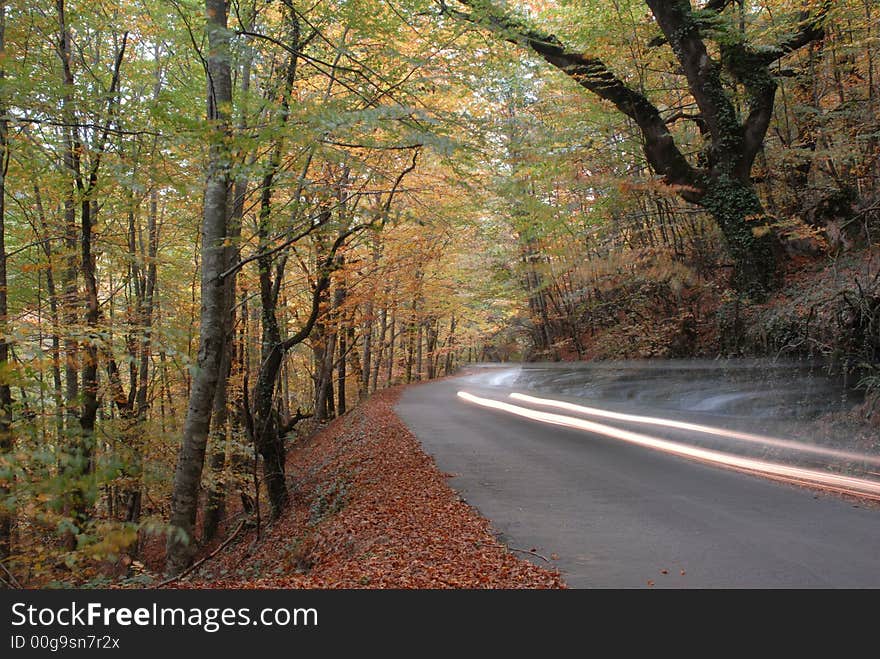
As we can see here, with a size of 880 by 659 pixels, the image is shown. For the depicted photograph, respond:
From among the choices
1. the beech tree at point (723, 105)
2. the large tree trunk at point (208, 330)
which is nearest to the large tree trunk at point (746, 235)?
the beech tree at point (723, 105)

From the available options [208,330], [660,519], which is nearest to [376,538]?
[660,519]

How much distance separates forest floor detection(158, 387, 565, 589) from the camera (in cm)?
460

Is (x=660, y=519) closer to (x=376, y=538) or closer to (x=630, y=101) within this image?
(x=376, y=538)

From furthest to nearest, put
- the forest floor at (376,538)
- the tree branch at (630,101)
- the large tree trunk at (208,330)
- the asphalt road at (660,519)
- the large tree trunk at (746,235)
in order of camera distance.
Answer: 1. the tree branch at (630,101)
2. the large tree trunk at (746,235)
3. the large tree trunk at (208,330)
4. the forest floor at (376,538)
5. the asphalt road at (660,519)

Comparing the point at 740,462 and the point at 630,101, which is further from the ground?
the point at 630,101

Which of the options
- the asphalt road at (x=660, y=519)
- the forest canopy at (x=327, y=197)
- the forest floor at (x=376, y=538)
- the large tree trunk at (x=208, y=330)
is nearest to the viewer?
the asphalt road at (x=660, y=519)

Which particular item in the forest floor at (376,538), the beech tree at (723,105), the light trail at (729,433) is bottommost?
the forest floor at (376,538)

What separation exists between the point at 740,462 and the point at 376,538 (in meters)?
5.60

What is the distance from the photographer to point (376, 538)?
6008 mm

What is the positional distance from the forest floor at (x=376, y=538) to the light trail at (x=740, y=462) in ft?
13.2

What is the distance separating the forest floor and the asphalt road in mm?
350

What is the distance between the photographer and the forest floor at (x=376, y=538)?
4602 mm

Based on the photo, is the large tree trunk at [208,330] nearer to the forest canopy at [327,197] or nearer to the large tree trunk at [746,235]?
the forest canopy at [327,197]

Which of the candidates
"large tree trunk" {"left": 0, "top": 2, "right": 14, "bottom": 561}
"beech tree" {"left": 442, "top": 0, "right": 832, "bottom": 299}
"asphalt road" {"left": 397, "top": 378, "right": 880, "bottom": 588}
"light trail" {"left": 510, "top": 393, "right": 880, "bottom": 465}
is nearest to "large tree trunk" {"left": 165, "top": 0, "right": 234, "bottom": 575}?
"large tree trunk" {"left": 0, "top": 2, "right": 14, "bottom": 561}
